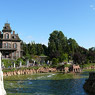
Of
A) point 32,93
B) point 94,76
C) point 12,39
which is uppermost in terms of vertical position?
point 12,39

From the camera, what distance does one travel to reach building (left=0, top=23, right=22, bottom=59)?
58.1 meters

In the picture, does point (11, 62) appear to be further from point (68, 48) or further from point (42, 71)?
point (68, 48)

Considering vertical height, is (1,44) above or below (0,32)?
below

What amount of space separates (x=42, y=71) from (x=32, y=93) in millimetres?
29929

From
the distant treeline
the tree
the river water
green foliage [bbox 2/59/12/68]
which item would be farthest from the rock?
the tree

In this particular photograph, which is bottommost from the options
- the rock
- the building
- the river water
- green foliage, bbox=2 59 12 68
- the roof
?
the river water

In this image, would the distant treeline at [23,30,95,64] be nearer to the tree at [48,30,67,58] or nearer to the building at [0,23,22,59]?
the tree at [48,30,67,58]

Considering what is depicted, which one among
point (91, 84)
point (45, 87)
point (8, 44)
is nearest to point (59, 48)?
point (8, 44)

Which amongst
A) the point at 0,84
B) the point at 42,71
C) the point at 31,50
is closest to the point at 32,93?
the point at 0,84

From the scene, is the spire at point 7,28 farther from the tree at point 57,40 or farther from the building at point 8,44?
the tree at point 57,40

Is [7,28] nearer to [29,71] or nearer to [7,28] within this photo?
[7,28]

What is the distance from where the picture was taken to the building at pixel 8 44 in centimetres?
5806

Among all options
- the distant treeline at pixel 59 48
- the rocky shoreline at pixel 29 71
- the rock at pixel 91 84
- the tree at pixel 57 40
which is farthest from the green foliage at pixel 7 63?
the tree at pixel 57 40

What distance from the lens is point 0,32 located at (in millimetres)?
60656
